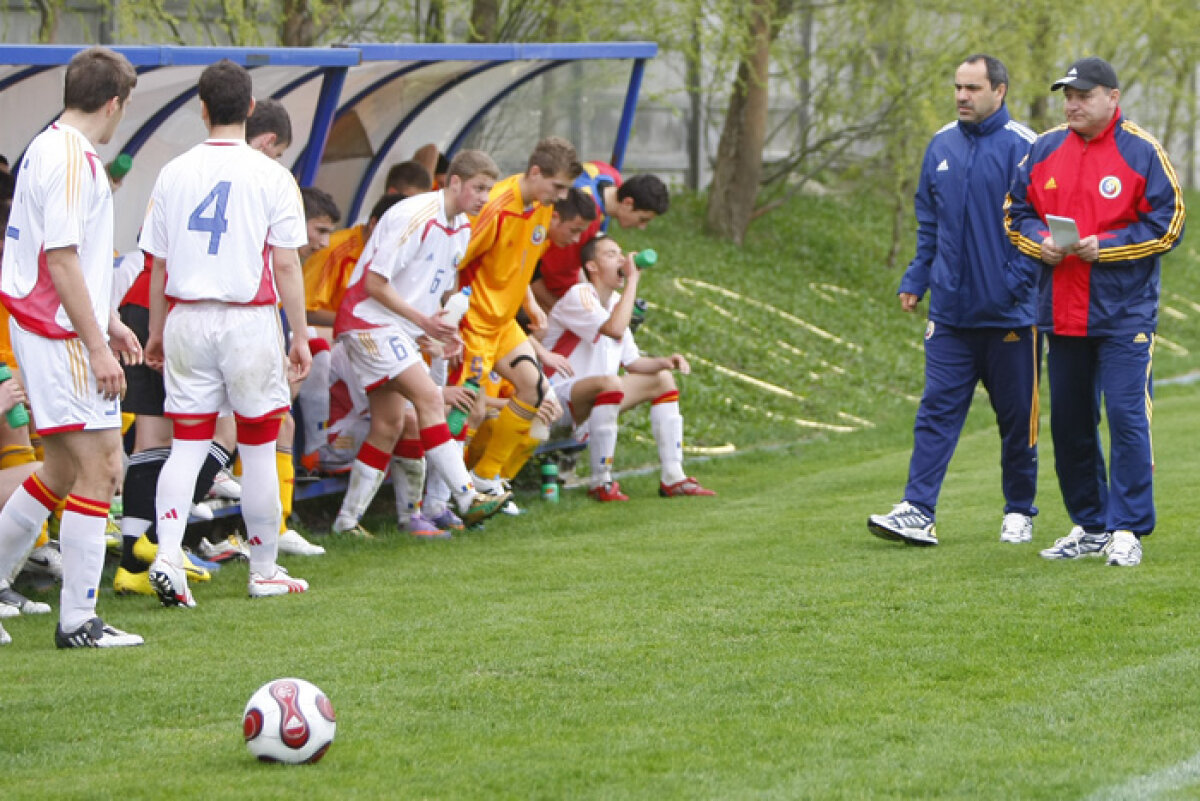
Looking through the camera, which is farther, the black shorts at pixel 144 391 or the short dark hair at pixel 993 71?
the short dark hair at pixel 993 71

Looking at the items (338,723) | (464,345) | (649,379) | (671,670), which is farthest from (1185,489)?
(338,723)

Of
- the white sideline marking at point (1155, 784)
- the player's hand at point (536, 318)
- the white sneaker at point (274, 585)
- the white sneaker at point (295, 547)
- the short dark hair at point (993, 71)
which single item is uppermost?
the short dark hair at point (993, 71)

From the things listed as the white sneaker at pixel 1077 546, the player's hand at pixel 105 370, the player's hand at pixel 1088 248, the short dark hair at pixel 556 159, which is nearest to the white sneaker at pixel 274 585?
the player's hand at pixel 105 370

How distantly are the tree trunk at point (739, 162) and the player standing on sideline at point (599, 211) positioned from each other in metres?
12.0

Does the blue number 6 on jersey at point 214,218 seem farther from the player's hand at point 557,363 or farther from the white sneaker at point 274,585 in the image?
the player's hand at point 557,363

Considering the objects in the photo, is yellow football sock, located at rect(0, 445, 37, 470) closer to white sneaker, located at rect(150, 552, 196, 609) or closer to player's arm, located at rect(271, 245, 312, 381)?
white sneaker, located at rect(150, 552, 196, 609)

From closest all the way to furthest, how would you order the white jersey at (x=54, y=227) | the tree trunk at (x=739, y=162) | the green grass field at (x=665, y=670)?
the green grass field at (x=665, y=670), the white jersey at (x=54, y=227), the tree trunk at (x=739, y=162)

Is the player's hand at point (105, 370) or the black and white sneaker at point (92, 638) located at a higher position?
the player's hand at point (105, 370)

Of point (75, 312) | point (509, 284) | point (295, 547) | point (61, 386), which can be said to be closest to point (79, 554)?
point (61, 386)

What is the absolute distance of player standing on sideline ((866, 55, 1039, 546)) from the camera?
7941mm

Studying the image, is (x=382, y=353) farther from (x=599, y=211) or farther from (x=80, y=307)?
(x=80, y=307)

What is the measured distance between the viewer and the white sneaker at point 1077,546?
752 centimetres

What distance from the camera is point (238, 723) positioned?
16.2ft

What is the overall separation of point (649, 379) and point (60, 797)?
24.2 feet
